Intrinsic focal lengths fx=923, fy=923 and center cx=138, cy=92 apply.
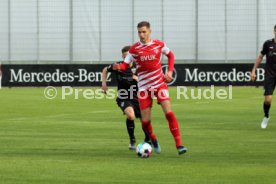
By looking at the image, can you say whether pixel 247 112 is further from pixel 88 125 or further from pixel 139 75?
pixel 139 75

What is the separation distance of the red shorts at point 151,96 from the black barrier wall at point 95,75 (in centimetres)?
3185

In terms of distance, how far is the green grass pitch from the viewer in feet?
39.9

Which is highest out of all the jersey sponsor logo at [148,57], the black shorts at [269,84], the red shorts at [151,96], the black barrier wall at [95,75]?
the jersey sponsor logo at [148,57]

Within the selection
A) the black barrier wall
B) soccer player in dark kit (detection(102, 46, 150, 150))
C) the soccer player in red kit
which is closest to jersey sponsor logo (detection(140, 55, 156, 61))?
the soccer player in red kit

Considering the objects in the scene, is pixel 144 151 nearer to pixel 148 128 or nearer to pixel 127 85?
pixel 148 128

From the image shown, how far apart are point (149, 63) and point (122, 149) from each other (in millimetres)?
1914

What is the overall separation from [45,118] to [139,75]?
10.3 meters

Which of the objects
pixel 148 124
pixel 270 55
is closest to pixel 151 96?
pixel 148 124

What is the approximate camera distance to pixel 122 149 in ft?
53.3

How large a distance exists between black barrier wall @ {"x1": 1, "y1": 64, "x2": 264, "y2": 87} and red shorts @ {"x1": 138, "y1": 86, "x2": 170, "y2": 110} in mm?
31853

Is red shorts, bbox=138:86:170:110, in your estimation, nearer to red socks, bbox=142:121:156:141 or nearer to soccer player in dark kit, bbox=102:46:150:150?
red socks, bbox=142:121:156:141

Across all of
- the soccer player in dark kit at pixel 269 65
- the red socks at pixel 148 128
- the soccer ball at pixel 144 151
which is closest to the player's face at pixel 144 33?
the red socks at pixel 148 128

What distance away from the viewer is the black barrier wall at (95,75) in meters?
47.6

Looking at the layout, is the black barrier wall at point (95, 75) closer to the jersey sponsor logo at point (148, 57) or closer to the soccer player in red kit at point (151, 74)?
the soccer player in red kit at point (151, 74)
